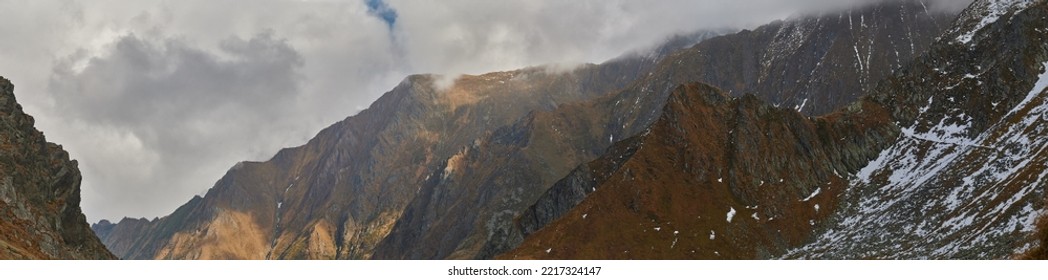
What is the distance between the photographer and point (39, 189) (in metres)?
132

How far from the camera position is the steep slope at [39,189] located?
4033 inches

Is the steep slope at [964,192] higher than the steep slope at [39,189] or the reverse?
the reverse

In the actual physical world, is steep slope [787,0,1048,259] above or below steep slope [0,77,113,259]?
below

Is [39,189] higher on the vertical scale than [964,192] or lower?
higher

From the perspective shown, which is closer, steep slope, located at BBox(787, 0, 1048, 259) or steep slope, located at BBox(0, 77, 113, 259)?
steep slope, located at BBox(0, 77, 113, 259)

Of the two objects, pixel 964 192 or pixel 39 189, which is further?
pixel 964 192

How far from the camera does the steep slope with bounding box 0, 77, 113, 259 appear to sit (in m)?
102

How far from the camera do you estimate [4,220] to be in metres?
93.2

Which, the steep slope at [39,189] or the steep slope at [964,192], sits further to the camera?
the steep slope at [964,192]
